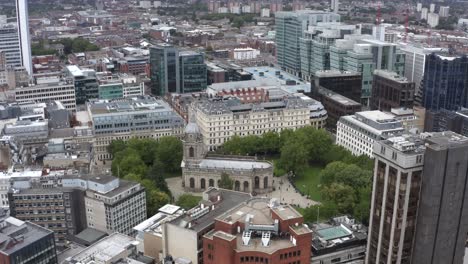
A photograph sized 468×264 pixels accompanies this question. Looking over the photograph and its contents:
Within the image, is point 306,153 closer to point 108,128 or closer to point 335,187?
point 335,187

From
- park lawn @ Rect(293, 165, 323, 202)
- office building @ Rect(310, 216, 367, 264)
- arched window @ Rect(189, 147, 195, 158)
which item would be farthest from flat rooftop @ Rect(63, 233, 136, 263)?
park lawn @ Rect(293, 165, 323, 202)

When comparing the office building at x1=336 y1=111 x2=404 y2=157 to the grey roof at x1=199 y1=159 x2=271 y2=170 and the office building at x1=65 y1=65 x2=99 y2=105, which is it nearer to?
the grey roof at x1=199 y1=159 x2=271 y2=170

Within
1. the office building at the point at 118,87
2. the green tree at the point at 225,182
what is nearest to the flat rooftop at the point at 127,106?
the office building at the point at 118,87

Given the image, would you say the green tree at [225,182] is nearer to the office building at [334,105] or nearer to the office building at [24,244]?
the office building at [24,244]

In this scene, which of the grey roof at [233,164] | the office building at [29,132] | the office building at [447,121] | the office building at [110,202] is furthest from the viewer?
the office building at [447,121]

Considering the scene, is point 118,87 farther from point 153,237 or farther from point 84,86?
point 153,237

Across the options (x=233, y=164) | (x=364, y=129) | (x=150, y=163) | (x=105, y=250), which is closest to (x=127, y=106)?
(x=150, y=163)

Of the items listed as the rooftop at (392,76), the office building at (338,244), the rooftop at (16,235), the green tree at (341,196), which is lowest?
the green tree at (341,196)

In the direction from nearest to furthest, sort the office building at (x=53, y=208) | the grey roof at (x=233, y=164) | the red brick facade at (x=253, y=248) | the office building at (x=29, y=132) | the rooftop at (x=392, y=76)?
the red brick facade at (x=253, y=248)
the office building at (x=53, y=208)
the grey roof at (x=233, y=164)
the office building at (x=29, y=132)
the rooftop at (x=392, y=76)
